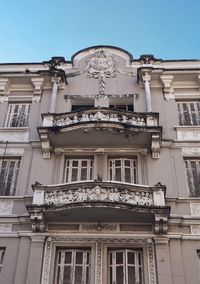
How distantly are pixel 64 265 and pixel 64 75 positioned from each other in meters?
8.54

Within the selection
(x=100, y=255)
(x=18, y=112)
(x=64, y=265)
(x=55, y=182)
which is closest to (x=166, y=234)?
(x=100, y=255)

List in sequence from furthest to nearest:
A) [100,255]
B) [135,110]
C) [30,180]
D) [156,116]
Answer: [135,110], [156,116], [30,180], [100,255]

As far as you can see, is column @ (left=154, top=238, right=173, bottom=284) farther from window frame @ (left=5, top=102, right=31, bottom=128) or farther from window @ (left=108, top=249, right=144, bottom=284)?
window frame @ (left=5, top=102, right=31, bottom=128)

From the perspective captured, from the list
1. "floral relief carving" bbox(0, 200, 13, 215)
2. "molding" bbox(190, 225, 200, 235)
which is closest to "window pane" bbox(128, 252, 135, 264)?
"molding" bbox(190, 225, 200, 235)

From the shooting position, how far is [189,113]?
17422mm

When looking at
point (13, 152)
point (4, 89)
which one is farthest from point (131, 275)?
point (4, 89)

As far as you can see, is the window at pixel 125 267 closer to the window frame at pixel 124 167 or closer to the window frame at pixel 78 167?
the window frame at pixel 124 167

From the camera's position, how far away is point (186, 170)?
50.5 ft

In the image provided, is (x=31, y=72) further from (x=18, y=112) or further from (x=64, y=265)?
(x=64, y=265)

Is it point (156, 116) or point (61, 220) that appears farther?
point (156, 116)

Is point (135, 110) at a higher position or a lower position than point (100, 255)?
higher

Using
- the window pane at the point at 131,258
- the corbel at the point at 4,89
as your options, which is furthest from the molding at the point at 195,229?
the corbel at the point at 4,89

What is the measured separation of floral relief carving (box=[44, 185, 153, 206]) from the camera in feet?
43.7

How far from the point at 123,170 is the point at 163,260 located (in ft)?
12.7
